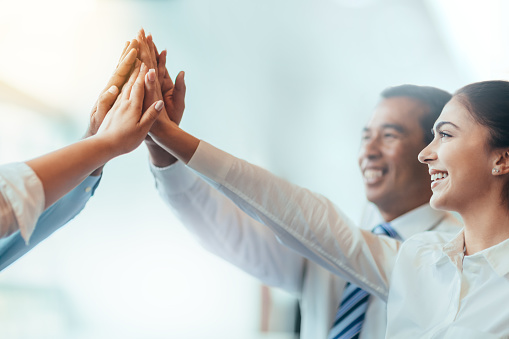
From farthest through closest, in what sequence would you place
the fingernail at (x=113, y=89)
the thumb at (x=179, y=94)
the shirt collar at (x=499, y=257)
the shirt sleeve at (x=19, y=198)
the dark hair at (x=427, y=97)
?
the dark hair at (x=427, y=97), the thumb at (x=179, y=94), the fingernail at (x=113, y=89), the shirt collar at (x=499, y=257), the shirt sleeve at (x=19, y=198)

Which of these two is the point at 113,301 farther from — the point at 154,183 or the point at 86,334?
the point at 154,183

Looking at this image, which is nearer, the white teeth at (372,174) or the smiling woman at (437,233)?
the smiling woman at (437,233)

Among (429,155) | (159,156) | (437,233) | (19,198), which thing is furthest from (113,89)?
(437,233)

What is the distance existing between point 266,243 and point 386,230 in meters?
0.29

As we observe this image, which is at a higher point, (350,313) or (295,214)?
(295,214)

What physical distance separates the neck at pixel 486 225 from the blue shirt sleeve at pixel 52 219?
28.7 inches

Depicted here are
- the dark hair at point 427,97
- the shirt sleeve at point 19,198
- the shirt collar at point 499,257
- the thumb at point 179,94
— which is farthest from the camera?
the dark hair at point 427,97

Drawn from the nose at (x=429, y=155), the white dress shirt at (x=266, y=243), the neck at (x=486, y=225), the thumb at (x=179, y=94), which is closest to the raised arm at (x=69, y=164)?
the thumb at (x=179, y=94)

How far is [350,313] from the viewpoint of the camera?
1.22 meters

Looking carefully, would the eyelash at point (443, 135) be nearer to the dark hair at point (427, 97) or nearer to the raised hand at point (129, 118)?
the dark hair at point (427, 97)

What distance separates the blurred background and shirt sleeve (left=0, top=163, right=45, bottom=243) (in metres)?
0.52

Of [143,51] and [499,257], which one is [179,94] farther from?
[499,257]

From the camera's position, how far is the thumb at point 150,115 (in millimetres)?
991

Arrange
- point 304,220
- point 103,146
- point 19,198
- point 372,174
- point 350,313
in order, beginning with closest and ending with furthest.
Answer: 1. point 19,198
2. point 103,146
3. point 304,220
4. point 350,313
5. point 372,174
